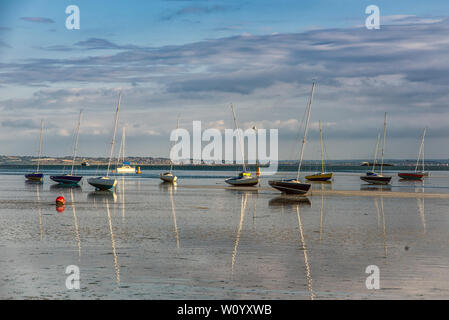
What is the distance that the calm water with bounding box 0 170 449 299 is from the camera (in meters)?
17.6

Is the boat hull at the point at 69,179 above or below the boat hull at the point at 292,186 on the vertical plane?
above

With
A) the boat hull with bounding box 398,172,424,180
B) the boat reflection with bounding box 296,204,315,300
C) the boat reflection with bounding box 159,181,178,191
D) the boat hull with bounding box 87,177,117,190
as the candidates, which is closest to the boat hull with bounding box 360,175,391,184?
the boat hull with bounding box 398,172,424,180

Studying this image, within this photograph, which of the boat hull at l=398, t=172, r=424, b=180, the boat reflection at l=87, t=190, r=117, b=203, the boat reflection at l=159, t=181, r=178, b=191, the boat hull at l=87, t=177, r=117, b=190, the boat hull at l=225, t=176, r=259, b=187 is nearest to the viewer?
the boat reflection at l=87, t=190, r=117, b=203

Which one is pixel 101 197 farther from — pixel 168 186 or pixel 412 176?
pixel 412 176

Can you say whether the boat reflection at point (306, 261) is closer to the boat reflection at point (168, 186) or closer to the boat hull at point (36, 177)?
the boat reflection at point (168, 186)

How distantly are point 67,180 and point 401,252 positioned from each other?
2975 inches

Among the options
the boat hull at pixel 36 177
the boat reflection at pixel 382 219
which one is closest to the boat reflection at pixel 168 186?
the boat hull at pixel 36 177

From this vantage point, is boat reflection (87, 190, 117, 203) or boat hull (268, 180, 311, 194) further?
boat hull (268, 180, 311, 194)

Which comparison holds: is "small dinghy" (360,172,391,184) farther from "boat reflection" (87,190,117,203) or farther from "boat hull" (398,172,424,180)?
"boat reflection" (87,190,117,203)

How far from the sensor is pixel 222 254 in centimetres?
2431

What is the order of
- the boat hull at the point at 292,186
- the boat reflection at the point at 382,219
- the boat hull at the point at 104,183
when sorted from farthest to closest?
the boat hull at the point at 104,183 < the boat hull at the point at 292,186 < the boat reflection at the point at 382,219

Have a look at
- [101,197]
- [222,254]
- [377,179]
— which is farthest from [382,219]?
[377,179]

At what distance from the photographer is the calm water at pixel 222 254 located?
17641 millimetres
